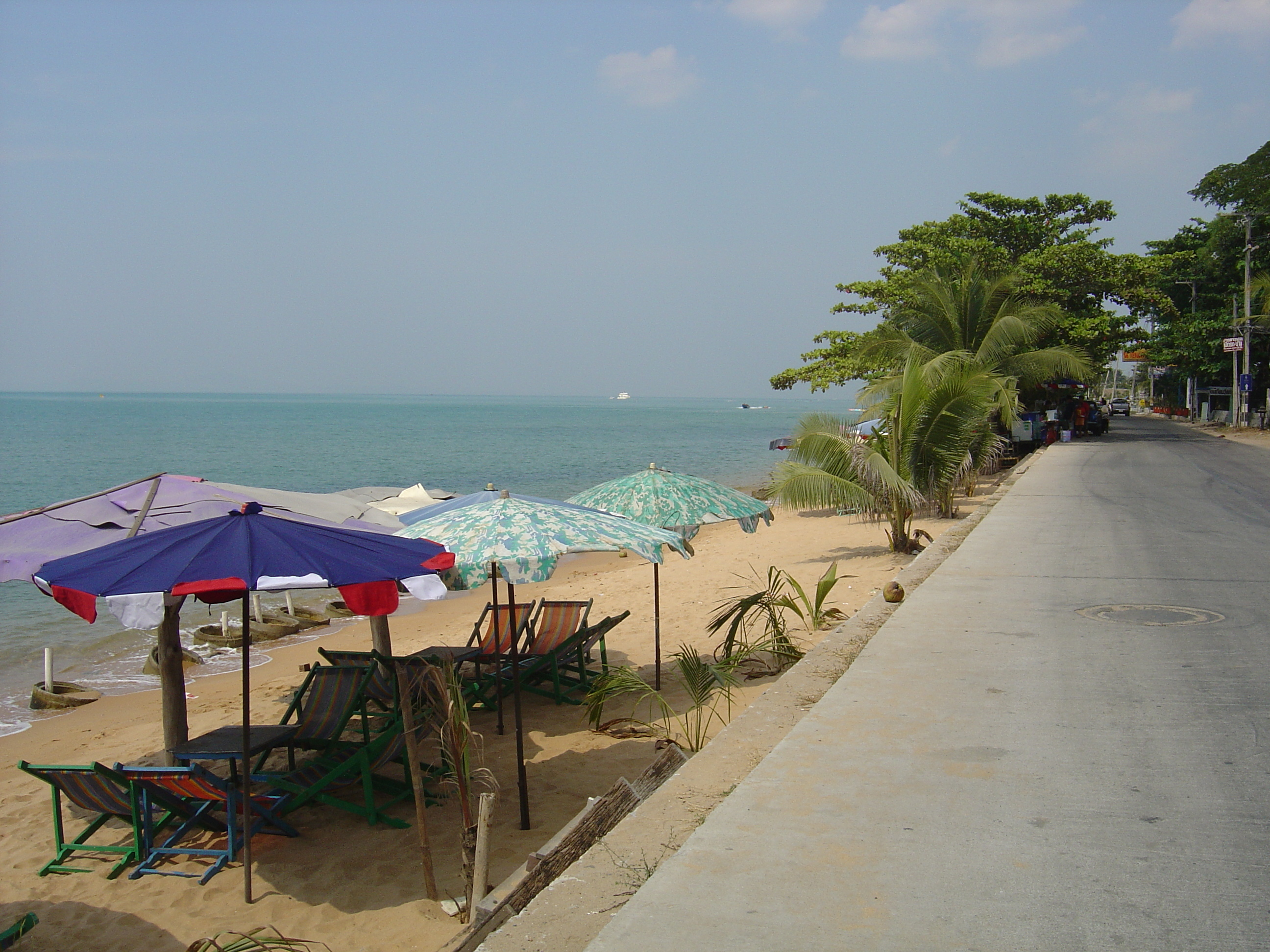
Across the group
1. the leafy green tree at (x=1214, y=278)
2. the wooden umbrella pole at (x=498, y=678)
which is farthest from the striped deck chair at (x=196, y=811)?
the leafy green tree at (x=1214, y=278)

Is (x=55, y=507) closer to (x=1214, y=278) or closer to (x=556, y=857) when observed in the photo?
(x=556, y=857)

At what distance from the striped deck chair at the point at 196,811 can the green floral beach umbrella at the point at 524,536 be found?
169 cm

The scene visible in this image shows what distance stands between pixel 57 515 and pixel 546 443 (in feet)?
223

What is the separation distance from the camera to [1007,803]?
12.4 feet

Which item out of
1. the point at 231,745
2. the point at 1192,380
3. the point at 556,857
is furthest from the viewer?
the point at 1192,380

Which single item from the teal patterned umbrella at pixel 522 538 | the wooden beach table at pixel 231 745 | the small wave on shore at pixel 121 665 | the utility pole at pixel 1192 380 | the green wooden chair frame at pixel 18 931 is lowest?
the small wave on shore at pixel 121 665

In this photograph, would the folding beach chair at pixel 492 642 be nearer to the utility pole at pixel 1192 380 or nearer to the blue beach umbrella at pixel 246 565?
the blue beach umbrella at pixel 246 565

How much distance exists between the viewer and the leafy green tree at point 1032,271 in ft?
94.7

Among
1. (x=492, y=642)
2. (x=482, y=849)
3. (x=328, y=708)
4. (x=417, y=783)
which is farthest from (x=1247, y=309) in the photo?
(x=482, y=849)

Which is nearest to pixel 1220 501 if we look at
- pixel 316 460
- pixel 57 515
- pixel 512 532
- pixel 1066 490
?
pixel 1066 490

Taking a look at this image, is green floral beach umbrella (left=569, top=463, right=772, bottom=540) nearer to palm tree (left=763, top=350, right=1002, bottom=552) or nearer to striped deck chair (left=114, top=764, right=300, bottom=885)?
striped deck chair (left=114, top=764, right=300, bottom=885)

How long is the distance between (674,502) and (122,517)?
3.80m

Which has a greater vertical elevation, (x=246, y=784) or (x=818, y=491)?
(x=818, y=491)

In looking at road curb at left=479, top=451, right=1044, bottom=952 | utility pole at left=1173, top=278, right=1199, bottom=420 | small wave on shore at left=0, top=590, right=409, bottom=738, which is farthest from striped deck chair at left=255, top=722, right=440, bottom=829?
utility pole at left=1173, top=278, right=1199, bottom=420
